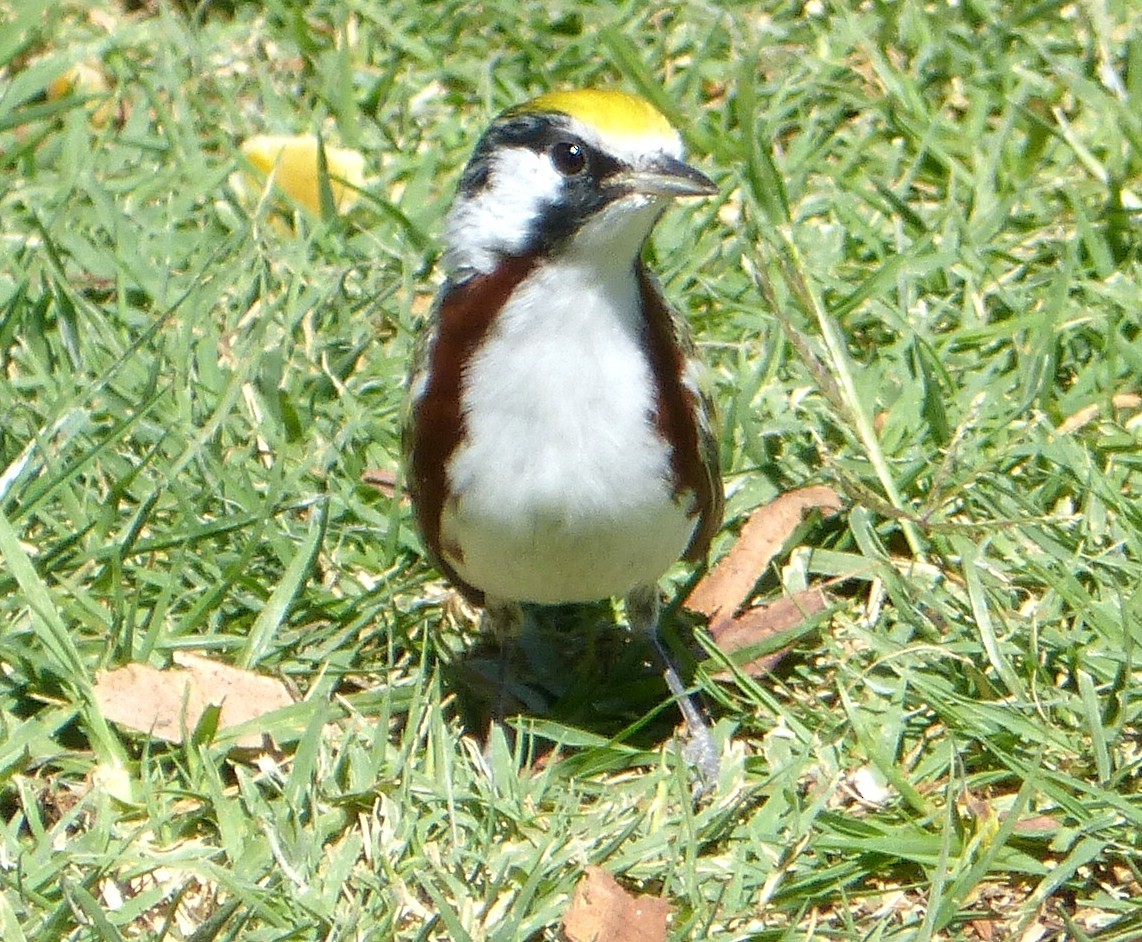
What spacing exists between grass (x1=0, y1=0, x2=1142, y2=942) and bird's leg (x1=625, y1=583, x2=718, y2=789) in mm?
63

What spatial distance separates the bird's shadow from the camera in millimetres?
5020

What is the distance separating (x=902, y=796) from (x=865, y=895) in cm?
29

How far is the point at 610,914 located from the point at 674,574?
148 cm

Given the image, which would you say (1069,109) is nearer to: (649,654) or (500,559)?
(649,654)

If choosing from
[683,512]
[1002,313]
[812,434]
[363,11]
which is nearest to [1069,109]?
[1002,313]

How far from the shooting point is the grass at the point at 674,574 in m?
4.36

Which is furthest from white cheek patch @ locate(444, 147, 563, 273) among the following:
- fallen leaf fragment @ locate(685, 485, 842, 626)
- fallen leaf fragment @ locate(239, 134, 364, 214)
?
fallen leaf fragment @ locate(239, 134, 364, 214)

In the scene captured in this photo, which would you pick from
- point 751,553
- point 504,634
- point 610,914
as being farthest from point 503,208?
point 610,914

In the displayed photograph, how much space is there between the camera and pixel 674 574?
548 cm

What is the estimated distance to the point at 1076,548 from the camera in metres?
5.14

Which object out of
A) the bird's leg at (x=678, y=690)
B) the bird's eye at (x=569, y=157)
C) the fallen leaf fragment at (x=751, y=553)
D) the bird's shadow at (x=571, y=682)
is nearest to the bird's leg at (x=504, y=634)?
the bird's shadow at (x=571, y=682)

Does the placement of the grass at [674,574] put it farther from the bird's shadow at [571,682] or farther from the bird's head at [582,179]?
the bird's head at [582,179]

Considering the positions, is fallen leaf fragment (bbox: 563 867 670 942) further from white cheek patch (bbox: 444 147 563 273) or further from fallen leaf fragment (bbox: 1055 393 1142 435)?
fallen leaf fragment (bbox: 1055 393 1142 435)

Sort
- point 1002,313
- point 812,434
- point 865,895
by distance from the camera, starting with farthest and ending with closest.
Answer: point 1002,313, point 812,434, point 865,895
